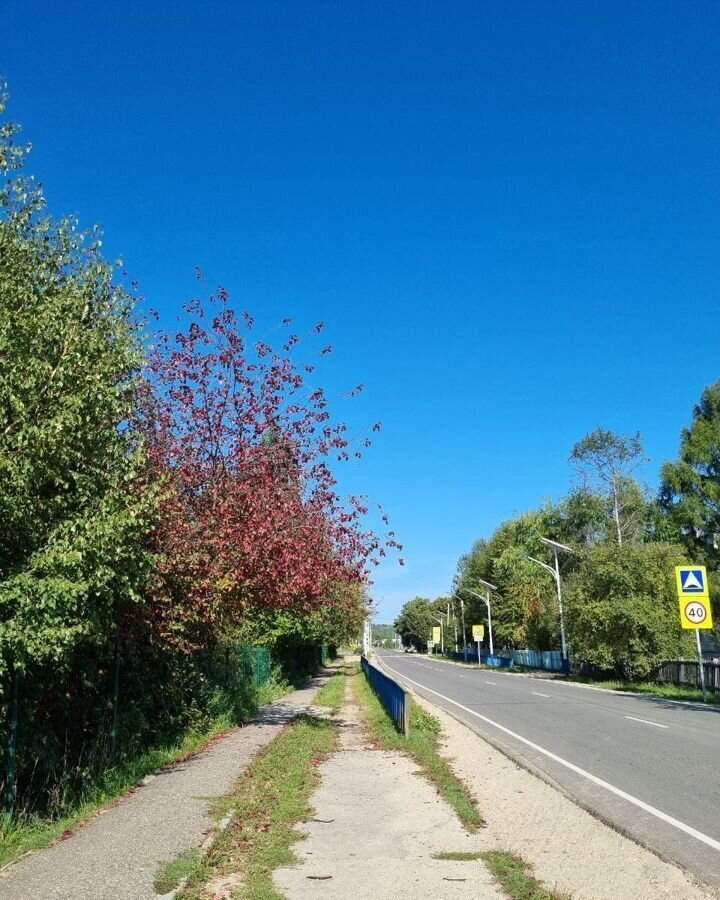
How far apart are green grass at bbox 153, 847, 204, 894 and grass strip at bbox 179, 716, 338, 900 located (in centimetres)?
7

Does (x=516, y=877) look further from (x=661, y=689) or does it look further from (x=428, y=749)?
(x=661, y=689)

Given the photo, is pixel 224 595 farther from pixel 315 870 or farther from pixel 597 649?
pixel 597 649

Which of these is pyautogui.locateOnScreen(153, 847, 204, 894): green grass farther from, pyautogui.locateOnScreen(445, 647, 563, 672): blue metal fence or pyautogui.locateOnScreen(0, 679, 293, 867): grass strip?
pyautogui.locateOnScreen(445, 647, 563, 672): blue metal fence

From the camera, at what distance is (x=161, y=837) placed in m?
7.50

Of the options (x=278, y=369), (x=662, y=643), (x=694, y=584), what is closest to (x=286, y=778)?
(x=278, y=369)

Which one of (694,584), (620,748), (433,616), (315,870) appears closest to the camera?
(315,870)

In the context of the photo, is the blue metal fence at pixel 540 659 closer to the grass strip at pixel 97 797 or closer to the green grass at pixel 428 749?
the green grass at pixel 428 749

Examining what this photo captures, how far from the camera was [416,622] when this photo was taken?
6585 inches

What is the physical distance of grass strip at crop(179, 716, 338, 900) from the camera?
6.30m

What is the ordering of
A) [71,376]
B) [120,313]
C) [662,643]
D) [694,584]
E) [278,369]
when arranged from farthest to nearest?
[662,643]
[694,584]
[278,369]
[120,313]
[71,376]

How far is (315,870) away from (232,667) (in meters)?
14.4

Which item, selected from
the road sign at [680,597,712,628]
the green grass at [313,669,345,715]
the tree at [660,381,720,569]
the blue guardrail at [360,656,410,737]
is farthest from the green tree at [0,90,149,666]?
the tree at [660,381,720,569]

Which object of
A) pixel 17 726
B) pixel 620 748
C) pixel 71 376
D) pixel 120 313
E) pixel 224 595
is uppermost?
pixel 120 313

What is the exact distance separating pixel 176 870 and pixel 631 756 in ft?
29.3
